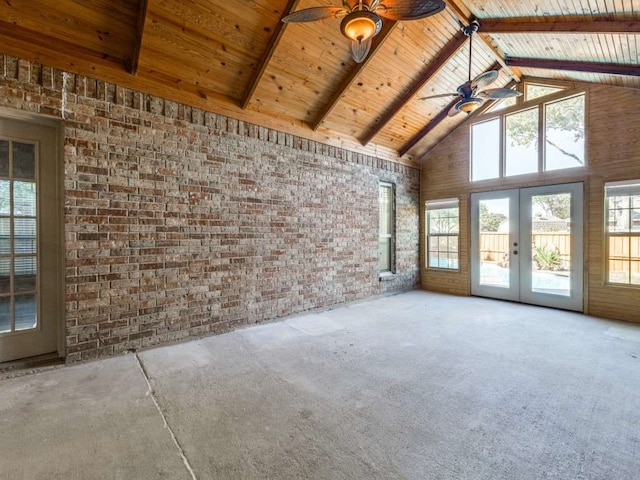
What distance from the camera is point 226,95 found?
4145 mm

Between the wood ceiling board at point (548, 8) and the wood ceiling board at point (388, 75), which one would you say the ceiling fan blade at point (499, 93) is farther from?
the wood ceiling board at point (388, 75)

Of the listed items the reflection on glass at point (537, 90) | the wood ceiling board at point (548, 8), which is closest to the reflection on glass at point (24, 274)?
the wood ceiling board at point (548, 8)

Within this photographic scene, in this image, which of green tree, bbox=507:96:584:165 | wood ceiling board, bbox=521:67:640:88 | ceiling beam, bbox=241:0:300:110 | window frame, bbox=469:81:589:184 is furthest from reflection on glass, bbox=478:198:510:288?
ceiling beam, bbox=241:0:300:110

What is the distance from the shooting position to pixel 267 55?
3.73m

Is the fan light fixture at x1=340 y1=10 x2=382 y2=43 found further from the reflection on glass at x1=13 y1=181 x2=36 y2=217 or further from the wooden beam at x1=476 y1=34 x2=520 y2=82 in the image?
the reflection on glass at x1=13 y1=181 x2=36 y2=217

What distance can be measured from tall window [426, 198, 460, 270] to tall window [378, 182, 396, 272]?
3.59 ft

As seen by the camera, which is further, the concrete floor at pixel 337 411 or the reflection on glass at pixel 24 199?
the reflection on glass at pixel 24 199

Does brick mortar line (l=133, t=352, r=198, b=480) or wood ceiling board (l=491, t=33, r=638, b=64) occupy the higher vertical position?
wood ceiling board (l=491, t=33, r=638, b=64)

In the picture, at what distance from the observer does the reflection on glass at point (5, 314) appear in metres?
2.93

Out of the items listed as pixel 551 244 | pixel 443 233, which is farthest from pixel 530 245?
pixel 443 233

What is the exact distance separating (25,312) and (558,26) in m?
6.80

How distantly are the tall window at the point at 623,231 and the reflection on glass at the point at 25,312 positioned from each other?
25.4 feet

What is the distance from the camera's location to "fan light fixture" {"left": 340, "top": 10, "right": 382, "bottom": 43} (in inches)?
97.7

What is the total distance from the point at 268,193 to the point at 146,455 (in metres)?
3.40
